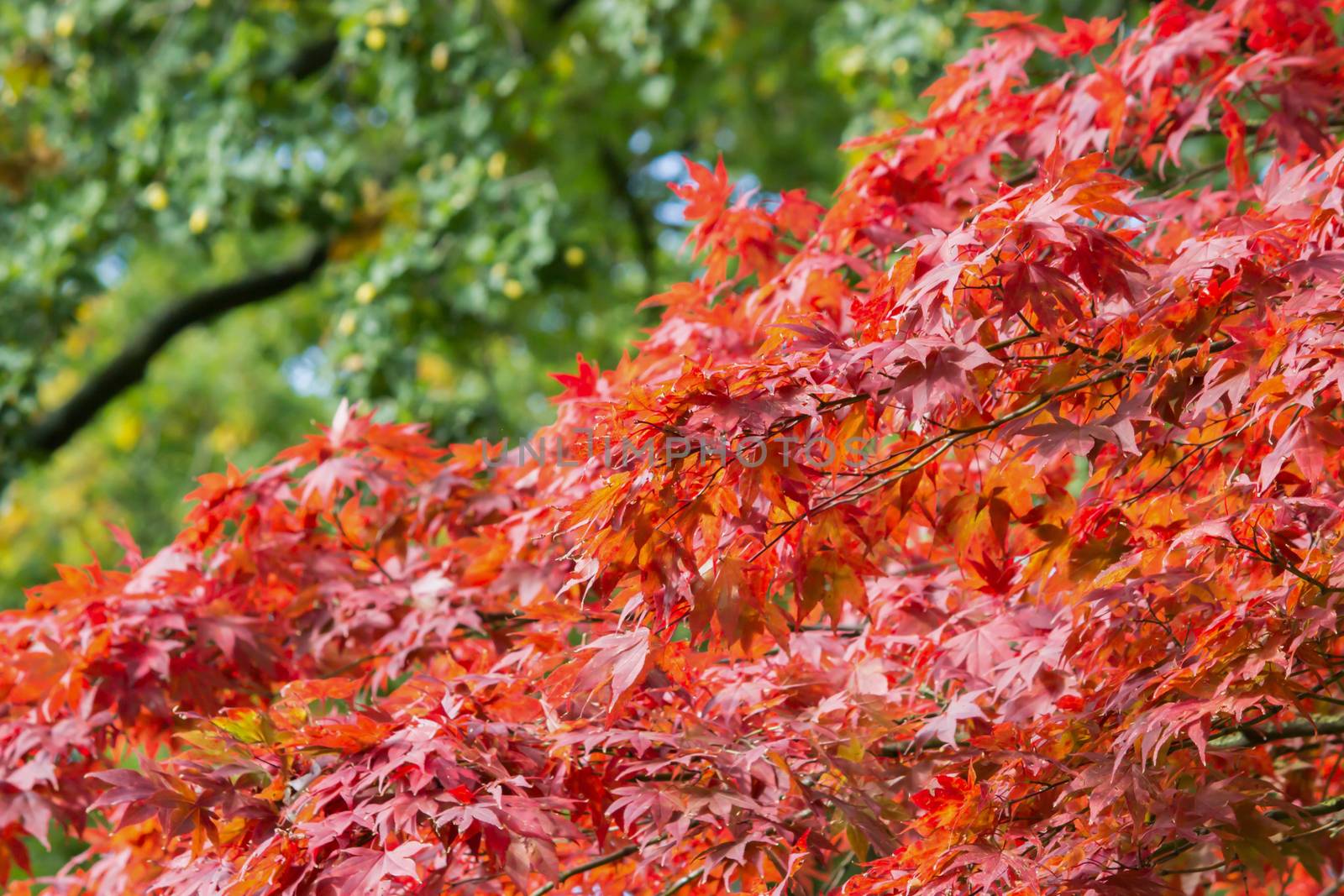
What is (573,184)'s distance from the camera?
6.23 metres

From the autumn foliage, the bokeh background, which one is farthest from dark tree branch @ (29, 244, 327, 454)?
the autumn foliage

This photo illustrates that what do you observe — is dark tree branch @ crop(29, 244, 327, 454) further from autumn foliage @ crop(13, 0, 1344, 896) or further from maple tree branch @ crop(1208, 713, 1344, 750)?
maple tree branch @ crop(1208, 713, 1344, 750)

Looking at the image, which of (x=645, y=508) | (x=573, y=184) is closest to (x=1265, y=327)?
(x=645, y=508)

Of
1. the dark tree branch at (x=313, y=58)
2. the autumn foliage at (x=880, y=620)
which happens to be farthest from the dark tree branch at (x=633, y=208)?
the autumn foliage at (x=880, y=620)

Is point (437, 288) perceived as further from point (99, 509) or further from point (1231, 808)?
point (99, 509)

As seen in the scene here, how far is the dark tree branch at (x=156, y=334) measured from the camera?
6844 mm

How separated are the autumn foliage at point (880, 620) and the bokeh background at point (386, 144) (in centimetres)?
280

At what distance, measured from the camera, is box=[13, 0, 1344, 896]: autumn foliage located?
1596 millimetres

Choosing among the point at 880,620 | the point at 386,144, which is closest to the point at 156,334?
the point at 386,144

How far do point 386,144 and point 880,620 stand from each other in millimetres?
6142

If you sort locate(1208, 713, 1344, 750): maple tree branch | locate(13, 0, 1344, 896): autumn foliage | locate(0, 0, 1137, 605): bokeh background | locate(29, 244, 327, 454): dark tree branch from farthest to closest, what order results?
locate(29, 244, 327, 454): dark tree branch < locate(0, 0, 1137, 605): bokeh background < locate(1208, 713, 1344, 750): maple tree branch < locate(13, 0, 1344, 896): autumn foliage

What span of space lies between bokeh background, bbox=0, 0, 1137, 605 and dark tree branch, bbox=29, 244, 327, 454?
2.0 inches

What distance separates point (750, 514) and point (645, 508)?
0.13m

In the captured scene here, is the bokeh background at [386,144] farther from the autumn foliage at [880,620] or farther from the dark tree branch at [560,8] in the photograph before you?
the autumn foliage at [880,620]
